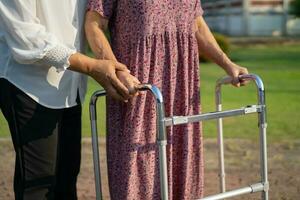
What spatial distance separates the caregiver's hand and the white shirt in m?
0.05

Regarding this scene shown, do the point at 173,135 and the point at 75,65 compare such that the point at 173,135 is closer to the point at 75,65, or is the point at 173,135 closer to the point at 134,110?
the point at 134,110

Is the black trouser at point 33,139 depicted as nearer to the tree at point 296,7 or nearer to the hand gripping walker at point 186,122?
the hand gripping walker at point 186,122

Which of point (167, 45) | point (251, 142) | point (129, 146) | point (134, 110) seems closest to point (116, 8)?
point (167, 45)

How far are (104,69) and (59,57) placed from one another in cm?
Answer: 19

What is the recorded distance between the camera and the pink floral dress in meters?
2.53

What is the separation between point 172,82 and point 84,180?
2.48 m

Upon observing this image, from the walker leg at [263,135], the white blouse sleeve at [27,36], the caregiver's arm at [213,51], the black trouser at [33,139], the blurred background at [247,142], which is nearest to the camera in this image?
the white blouse sleeve at [27,36]

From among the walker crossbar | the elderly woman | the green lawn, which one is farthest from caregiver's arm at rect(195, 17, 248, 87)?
the green lawn

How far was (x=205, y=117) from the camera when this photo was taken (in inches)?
97.3

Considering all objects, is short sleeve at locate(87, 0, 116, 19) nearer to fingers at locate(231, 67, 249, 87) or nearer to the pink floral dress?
the pink floral dress

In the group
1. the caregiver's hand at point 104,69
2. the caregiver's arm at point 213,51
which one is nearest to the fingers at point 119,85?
the caregiver's hand at point 104,69

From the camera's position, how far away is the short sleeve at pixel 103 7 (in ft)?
8.10

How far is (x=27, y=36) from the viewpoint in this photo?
2.26 m

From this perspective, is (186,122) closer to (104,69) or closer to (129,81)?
(129,81)
